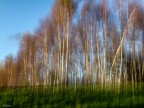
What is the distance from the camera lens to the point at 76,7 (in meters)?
16.6

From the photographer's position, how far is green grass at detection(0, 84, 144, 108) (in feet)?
36.4

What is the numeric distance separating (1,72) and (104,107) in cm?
2336

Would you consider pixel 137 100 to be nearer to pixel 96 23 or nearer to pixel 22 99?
pixel 22 99

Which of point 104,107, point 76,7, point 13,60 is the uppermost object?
point 76,7

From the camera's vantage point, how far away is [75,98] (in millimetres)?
12977

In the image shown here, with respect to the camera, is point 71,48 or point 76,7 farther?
point 71,48

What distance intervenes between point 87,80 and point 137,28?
410 centimetres

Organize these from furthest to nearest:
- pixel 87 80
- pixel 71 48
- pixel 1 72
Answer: pixel 1 72, pixel 71 48, pixel 87 80

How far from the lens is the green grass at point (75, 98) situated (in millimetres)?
11104

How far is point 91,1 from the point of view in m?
17.8

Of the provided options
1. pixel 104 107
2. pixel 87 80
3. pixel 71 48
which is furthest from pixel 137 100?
pixel 71 48

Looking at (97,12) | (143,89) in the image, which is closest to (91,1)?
(97,12)

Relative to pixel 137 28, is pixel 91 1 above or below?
Answer: above

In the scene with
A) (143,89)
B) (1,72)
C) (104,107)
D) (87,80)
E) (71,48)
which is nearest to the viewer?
(104,107)
